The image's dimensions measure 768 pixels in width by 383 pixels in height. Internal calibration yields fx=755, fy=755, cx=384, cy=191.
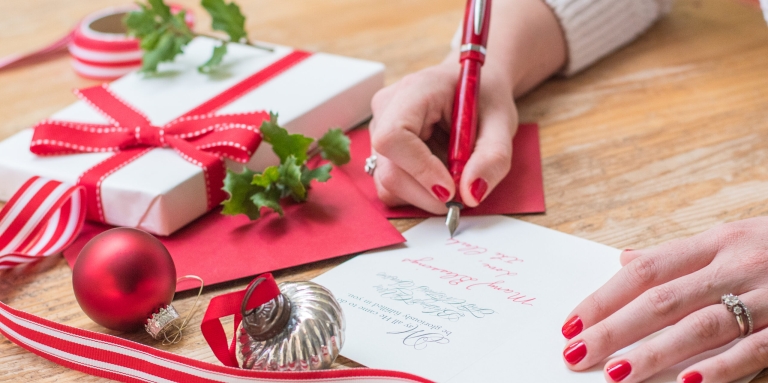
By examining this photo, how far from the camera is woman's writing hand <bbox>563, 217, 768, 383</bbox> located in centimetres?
58

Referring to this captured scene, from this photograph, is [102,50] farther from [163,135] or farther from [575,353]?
[575,353]

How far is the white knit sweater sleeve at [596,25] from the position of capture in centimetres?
119

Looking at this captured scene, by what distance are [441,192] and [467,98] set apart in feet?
0.43

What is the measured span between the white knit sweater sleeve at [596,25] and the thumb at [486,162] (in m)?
0.34

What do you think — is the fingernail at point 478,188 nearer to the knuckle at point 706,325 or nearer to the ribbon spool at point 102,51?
the knuckle at point 706,325

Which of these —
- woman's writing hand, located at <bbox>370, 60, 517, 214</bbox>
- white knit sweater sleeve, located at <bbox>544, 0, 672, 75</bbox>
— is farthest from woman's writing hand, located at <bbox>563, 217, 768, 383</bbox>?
Answer: white knit sweater sleeve, located at <bbox>544, 0, 672, 75</bbox>

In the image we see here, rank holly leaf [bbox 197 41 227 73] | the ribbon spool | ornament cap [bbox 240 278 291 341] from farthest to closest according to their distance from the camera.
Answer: the ribbon spool → holly leaf [bbox 197 41 227 73] → ornament cap [bbox 240 278 291 341]

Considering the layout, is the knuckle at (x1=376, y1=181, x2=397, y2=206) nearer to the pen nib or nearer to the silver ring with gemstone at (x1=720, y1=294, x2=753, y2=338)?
the pen nib

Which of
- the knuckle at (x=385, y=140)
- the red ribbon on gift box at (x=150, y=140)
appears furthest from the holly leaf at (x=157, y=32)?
the knuckle at (x=385, y=140)

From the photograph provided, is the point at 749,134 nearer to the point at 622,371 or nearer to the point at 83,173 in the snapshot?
the point at 622,371

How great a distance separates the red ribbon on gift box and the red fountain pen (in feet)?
0.78

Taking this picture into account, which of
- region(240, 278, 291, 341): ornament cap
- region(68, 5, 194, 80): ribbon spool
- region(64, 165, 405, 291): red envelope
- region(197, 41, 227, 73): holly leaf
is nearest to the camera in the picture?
region(240, 278, 291, 341): ornament cap

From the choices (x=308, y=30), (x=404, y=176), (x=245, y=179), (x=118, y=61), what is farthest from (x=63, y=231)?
(x=308, y=30)

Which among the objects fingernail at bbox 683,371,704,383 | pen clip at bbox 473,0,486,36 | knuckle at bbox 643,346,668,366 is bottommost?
fingernail at bbox 683,371,704,383
